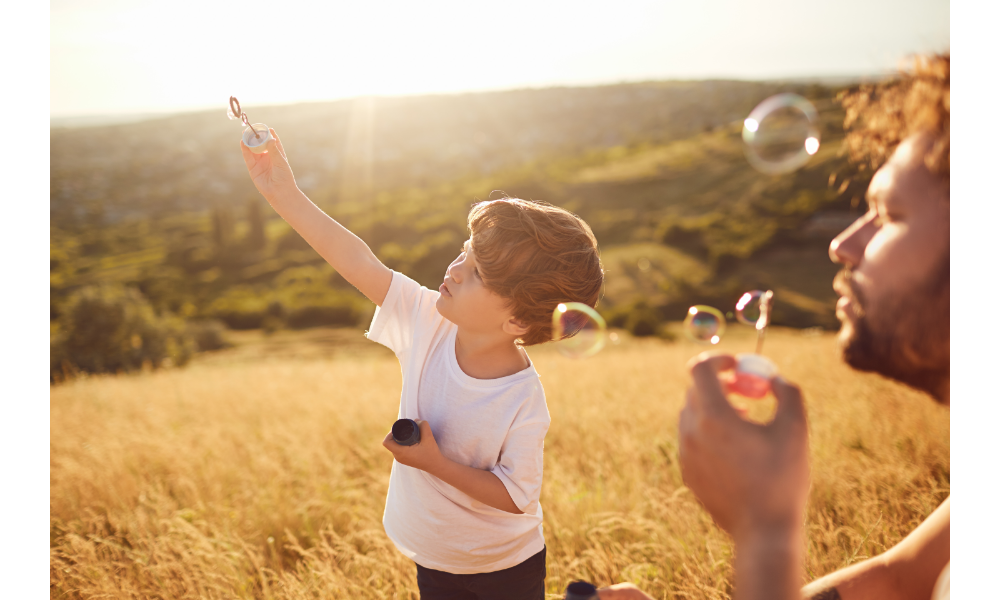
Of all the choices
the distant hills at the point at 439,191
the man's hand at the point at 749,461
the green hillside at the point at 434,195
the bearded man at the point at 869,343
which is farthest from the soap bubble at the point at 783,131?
the distant hills at the point at 439,191

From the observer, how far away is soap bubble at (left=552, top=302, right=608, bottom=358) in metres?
1.98

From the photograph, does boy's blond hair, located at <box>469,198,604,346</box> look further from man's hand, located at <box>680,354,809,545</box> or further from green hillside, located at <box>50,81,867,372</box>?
green hillside, located at <box>50,81,867,372</box>

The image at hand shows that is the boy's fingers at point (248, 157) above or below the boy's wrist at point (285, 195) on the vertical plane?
above

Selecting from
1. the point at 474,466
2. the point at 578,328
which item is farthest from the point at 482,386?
the point at 578,328

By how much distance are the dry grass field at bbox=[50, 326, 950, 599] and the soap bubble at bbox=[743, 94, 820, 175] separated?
1.79 m

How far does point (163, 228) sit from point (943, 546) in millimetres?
103771

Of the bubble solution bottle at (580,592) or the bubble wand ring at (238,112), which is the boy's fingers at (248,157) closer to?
the bubble wand ring at (238,112)

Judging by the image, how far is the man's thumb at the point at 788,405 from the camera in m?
1.01

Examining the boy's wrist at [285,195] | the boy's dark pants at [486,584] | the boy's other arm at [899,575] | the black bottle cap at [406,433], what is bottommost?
the boy's dark pants at [486,584]

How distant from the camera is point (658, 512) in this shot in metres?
3.15

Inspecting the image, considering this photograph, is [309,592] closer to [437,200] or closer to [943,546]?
[943,546]

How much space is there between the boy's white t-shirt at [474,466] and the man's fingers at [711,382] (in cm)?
88

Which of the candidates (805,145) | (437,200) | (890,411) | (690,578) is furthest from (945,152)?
(437,200)

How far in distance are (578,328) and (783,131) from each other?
1.18m
